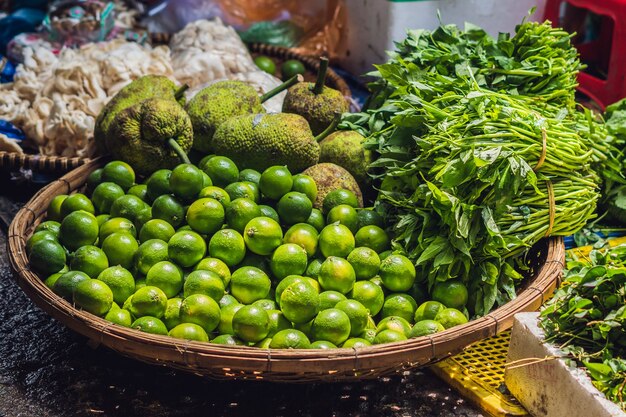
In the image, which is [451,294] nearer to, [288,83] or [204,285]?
[204,285]

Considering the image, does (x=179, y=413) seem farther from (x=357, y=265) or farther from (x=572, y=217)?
(x=572, y=217)

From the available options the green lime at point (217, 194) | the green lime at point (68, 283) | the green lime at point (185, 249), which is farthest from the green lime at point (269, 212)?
the green lime at point (68, 283)

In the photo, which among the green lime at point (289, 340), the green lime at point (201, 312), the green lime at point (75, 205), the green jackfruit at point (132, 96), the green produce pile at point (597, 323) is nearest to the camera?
the green produce pile at point (597, 323)

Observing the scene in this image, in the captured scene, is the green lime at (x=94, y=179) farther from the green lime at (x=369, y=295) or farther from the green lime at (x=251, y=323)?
the green lime at (x=369, y=295)

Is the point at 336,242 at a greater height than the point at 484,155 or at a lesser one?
lesser

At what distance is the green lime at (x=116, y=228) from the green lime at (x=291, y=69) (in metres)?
1.69

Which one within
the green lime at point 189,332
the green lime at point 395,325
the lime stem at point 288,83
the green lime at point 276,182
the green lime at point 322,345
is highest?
the lime stem at point 288,83

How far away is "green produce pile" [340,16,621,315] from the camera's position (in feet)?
6.37

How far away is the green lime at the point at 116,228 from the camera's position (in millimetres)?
2086

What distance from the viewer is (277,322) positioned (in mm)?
1792

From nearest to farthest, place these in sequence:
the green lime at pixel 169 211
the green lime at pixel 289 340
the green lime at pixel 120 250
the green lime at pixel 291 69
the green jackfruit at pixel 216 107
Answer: the green lime at pixel 289 340 → the green lime at pixel 120 250 → the green lime at pixel 169 211 → the green jackfruit at pixel 216 107 → the green lime at pixel 291 69

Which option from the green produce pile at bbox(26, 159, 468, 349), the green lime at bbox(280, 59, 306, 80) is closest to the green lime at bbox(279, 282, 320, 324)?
the green produce pile at bbox(26, 159, 468, 349)

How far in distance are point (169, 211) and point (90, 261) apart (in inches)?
11.2

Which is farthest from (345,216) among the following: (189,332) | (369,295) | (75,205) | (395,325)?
(75,205)
